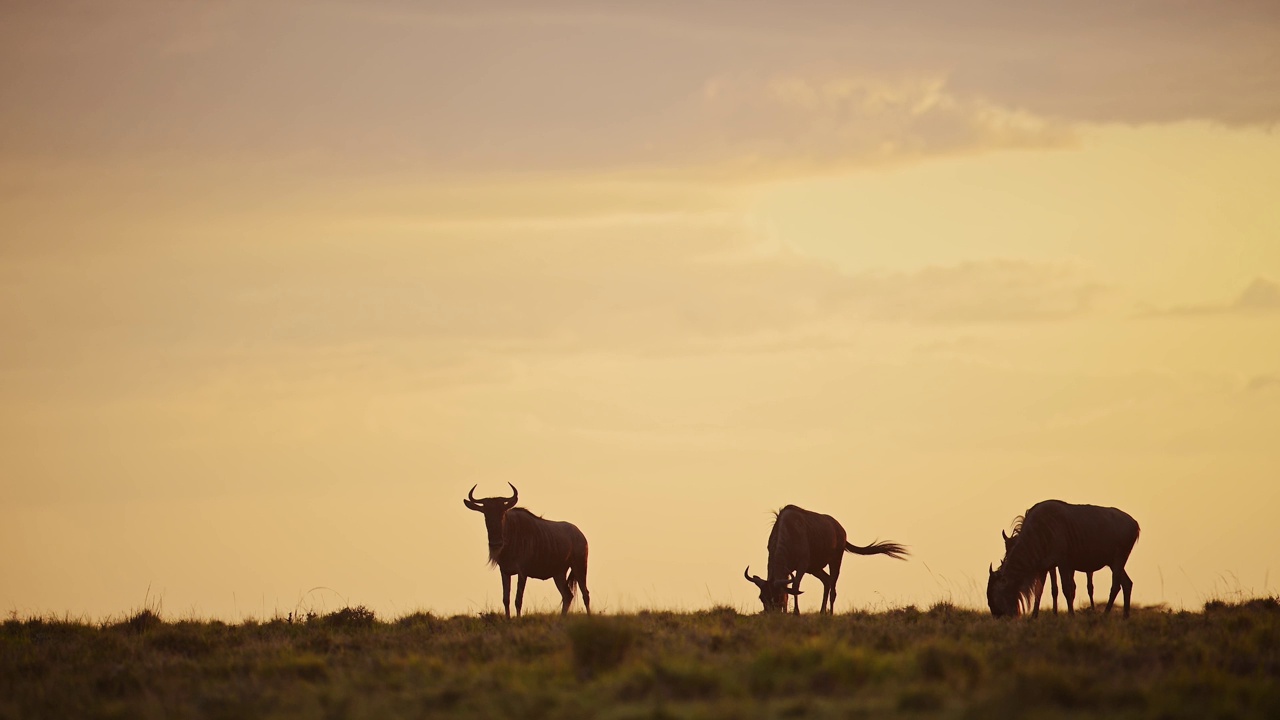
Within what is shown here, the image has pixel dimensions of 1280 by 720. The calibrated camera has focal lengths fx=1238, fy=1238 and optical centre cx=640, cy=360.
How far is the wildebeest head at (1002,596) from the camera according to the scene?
23562mm

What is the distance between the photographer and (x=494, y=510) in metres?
26.1

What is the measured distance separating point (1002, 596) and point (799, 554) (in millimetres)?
4637

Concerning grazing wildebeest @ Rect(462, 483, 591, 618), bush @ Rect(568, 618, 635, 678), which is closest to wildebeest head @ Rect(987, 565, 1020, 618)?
grazing wildebeest @ Rect(462, 483, 591, 618)

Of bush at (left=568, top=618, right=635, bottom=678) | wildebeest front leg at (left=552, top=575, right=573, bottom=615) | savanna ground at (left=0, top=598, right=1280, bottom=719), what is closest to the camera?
savanna ground at (left=0, top=598, right=1280, bottom=719)

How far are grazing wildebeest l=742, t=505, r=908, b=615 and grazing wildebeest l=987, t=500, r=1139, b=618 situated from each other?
3733 mm

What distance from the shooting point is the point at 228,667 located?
17.3 metres

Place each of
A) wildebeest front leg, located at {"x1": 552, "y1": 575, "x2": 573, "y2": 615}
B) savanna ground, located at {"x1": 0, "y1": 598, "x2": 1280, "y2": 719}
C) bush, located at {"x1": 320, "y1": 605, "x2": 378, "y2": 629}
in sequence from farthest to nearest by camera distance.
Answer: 1. wildebeest front leg, located at {"x1": 552, "y1": 575, "x2": 573, "y2": 615}
2. bush, located at {"x1": 320, "y1": 605, "x2": 378, "y2": 629}
3. savanna ground, located at {"x1": 0, "y1": 598, "x2": 1280, "y2": 719}

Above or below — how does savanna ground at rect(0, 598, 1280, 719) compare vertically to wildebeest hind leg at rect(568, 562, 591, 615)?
below

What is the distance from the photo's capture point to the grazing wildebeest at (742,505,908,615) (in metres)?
25.7

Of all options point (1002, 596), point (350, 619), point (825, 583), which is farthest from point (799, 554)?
point (350, 619)

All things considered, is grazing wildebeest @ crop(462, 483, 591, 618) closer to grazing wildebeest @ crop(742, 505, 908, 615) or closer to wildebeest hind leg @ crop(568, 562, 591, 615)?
wildebeest hind leg @ crop(568, 562, 591, 615)

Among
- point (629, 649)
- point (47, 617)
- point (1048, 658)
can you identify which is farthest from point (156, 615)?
point (1048, 658)

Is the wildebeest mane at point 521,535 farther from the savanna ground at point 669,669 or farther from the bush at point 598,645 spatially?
the bush at point 598,645

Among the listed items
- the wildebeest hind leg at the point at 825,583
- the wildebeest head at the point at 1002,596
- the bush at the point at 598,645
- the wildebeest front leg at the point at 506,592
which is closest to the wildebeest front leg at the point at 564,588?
the wildebeest front leg at the point at 506,592
